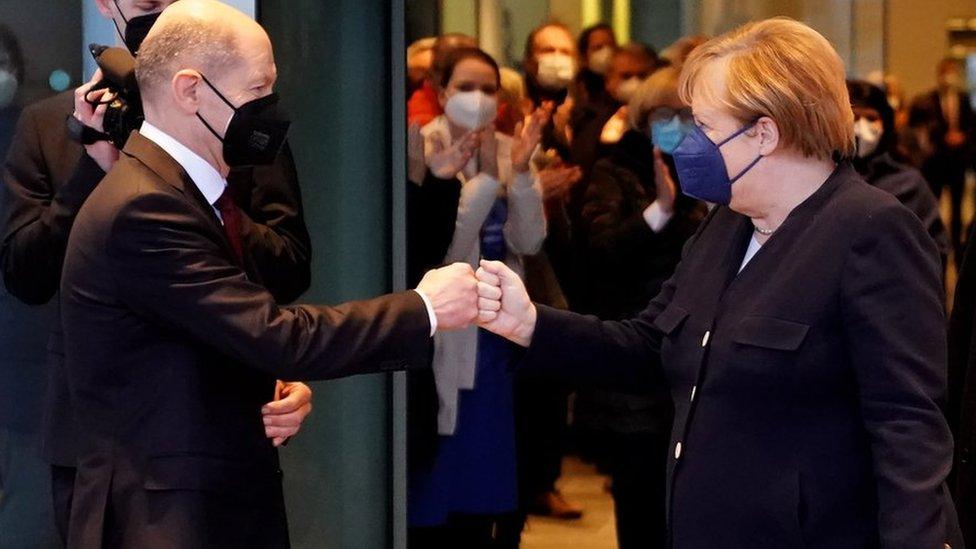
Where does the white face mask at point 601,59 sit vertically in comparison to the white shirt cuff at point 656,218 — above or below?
above

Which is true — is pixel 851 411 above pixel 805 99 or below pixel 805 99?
below

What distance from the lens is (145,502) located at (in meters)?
2.86

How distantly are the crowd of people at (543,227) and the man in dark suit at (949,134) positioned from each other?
2144mm

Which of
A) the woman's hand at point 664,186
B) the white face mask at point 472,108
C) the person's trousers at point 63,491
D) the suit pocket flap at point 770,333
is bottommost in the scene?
the person's trousers at point 63,491

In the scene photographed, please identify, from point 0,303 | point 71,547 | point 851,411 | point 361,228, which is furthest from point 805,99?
point 0,303

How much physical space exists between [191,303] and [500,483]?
2064mm

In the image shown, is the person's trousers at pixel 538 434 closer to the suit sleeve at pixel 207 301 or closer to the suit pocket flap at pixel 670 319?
the suit pocket flap at pixel 670 319

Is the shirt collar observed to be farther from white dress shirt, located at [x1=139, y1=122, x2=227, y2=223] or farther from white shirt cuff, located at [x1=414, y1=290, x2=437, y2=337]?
white shirt cuff, located at [x1=414, y1=290, x2=437, y2=337]

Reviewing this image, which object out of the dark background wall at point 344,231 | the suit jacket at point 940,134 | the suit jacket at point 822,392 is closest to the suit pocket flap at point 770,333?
the suit jacket at point 822,392

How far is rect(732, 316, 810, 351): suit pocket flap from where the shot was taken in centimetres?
273

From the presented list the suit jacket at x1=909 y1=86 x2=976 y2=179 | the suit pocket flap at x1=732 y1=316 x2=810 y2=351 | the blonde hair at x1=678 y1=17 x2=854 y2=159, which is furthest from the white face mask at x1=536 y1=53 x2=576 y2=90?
the suit jacket at x1=909 y1=86 x2=976 y2=179

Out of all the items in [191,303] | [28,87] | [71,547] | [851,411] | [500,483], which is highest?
[28,87]

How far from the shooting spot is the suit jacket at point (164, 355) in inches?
111

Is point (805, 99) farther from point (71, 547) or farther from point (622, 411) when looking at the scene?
point (622, 411)
